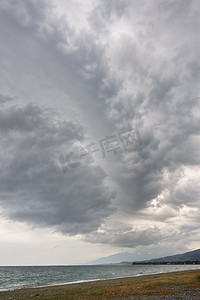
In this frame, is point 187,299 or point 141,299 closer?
point 187,299

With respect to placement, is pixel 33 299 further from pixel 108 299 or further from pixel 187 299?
pixel 187 299

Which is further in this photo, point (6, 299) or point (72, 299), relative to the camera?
point (6, 299)

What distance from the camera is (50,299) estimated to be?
31281 mm

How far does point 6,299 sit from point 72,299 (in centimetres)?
1314

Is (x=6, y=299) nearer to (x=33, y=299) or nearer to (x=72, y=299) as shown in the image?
(x=33, y=299)

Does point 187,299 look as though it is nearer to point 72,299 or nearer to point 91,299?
point 91,299

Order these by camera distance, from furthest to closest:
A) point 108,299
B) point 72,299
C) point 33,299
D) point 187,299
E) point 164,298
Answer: point 33,299, point 72,299, point 108,299, point 164,298, point 187,299

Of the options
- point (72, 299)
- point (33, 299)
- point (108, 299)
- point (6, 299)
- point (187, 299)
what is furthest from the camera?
point (6, 299)

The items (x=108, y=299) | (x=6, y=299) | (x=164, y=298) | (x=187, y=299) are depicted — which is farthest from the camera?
(x=6, y=299)

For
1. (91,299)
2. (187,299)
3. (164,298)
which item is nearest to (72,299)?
(91,299)

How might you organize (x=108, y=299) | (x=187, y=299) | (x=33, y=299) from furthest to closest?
(x=33, y=299) → (x=108, y=299) → (x=187, y=299)

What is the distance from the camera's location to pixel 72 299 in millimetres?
29516

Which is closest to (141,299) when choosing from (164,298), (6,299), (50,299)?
(164,298)

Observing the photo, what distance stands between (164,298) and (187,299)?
111 inches
